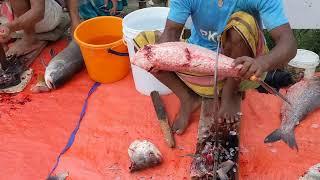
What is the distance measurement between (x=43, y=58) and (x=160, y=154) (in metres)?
2.01

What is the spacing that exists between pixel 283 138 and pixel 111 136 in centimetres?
130

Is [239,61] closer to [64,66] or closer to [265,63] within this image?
[265,63]

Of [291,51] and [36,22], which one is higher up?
[291,51]

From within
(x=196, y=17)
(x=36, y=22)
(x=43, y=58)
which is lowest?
(x=43, y=58)

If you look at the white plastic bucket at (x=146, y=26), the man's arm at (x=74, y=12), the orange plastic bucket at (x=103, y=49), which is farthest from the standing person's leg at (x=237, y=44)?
the man's arm at (x=74, y=12)

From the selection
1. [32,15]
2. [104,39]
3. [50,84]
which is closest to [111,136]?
[50,84]

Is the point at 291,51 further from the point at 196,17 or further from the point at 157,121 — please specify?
the point at 157,121

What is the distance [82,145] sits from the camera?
3354mm

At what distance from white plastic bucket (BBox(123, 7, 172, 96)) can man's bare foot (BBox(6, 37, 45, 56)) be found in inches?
51.3

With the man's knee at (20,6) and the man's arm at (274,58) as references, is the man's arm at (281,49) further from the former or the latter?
the man's knee at (20,6)

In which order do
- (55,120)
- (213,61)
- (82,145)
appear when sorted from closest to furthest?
1. (213,61)
2. (82,145)
3. (55,120)

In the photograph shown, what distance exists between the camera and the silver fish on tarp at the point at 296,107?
3227 mm

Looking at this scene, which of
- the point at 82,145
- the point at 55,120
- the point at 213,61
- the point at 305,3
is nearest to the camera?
the point at 213,61

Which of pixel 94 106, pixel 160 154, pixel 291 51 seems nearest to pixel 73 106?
pixel 94 106
